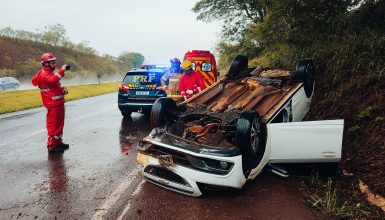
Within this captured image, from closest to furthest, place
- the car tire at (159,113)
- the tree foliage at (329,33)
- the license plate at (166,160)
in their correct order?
the license plate at (166,160)
the car tire at (159,113)
the tree foliage at (329,33)

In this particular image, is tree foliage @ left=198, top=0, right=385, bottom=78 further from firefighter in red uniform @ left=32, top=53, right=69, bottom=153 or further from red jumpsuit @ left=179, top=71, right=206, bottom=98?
firefighter in red uniform @ left=32, top=53, right=69, bottom=153

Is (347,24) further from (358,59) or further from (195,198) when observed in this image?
(195,198)

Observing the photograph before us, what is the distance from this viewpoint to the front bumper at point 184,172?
13.5 feet

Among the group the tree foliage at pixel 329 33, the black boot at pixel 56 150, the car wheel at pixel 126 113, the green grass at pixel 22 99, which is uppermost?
the tree foliage at pixel 329 33

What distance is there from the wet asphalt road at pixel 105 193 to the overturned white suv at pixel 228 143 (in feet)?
0.86

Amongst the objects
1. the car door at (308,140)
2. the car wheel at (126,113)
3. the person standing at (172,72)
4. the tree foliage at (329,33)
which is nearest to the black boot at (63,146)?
the person standing at (172,72)

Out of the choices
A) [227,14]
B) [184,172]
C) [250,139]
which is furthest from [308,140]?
[227,14]

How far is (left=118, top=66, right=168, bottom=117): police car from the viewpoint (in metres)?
10.7

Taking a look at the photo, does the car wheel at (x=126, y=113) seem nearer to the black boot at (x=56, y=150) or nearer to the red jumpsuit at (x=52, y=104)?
the red jumpsuit at (x=52, y=104)

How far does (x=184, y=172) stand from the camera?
165 inches

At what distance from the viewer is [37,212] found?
13.5 feet

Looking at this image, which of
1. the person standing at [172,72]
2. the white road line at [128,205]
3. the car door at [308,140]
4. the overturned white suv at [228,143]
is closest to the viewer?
the white road line at [128,205]

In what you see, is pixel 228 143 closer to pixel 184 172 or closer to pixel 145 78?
pixel 184 172

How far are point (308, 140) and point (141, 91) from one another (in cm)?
706
